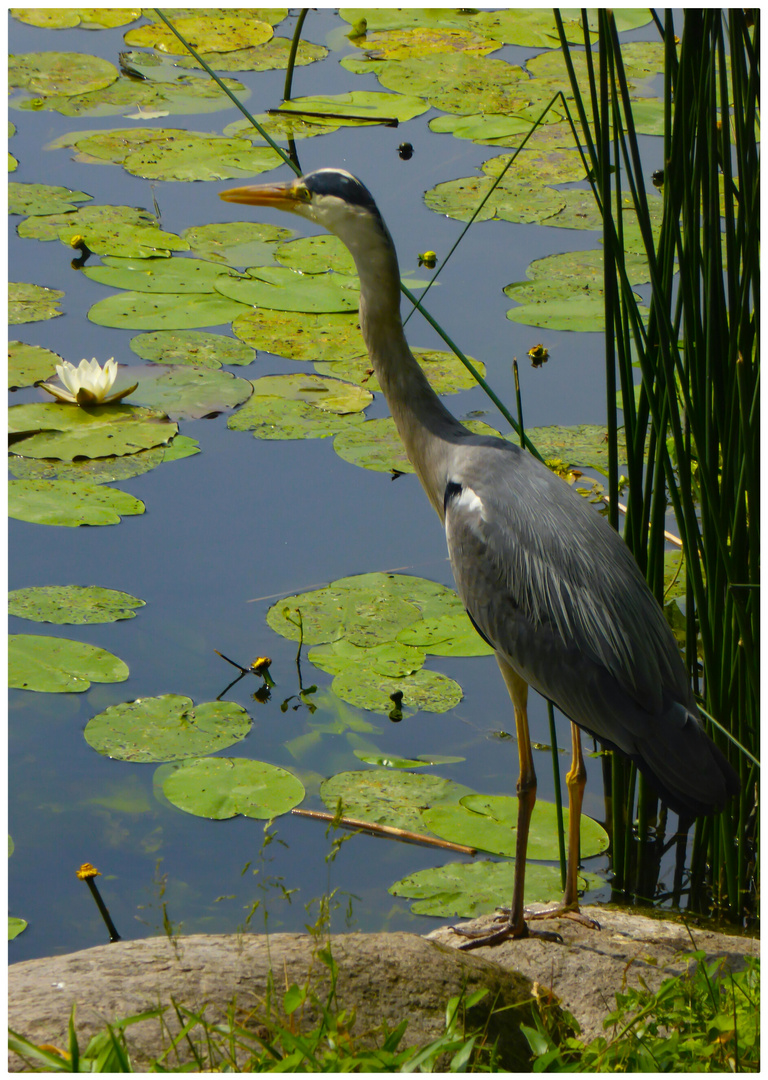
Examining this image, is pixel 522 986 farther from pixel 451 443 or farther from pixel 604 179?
pixel 604 179

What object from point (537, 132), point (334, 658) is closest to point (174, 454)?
point (334, 658)

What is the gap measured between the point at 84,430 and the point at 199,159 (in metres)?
2.41

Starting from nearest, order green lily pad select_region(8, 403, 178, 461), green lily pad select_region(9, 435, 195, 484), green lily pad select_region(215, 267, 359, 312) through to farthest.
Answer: green lily pad select_region(9, 435, 195, 484)
green lily pad select_region(8, 403, 178, 461)
green lily pad select_region(215, 267, 359, 312)

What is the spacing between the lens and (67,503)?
3.93 m

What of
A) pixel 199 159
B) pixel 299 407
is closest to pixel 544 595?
pixel 299 407

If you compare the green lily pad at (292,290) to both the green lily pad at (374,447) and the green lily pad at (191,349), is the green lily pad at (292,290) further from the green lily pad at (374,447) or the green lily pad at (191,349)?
the green lily pad at (374,447)

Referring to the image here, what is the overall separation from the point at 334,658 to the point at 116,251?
280 centimetres

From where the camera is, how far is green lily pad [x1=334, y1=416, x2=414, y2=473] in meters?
4.24

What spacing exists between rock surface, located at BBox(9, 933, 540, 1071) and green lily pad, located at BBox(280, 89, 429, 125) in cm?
549

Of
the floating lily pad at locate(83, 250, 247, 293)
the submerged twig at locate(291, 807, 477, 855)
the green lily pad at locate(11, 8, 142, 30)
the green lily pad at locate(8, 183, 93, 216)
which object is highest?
the green lily pad at locate(11, 8, 142, 30)

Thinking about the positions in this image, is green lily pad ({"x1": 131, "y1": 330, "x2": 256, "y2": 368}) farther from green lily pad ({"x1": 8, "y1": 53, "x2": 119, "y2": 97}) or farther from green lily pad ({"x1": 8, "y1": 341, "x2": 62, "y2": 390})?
green lily pad ({"x1": 8, "y1": 53, "x2": 119, "y2": 97})

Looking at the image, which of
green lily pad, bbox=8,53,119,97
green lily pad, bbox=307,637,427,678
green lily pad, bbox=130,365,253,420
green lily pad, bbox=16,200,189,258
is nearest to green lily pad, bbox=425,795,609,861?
green lily pad, bbox=307,637,427,678

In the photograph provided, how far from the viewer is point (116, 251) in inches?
208

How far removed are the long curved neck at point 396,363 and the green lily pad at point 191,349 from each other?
80.7 inches
